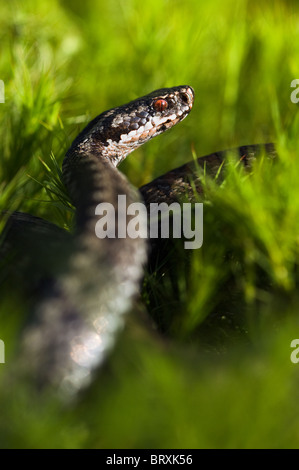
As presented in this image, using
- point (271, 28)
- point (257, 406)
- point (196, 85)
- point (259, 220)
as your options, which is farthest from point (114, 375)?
point (271, 28)

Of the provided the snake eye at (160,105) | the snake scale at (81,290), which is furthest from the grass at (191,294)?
the snake eye at (160,105)

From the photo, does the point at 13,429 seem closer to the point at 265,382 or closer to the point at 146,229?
the point at 265,382

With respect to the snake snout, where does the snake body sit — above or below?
below

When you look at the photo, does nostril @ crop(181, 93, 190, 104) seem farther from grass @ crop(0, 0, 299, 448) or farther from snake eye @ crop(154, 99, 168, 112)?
grass @ crop(0, 0, 299, 448)

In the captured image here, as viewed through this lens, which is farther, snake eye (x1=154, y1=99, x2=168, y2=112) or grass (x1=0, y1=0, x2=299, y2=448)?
snake eye (x1=154, y1=99, x2=168, y2=112)

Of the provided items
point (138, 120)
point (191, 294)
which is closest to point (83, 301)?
point (191, 294)

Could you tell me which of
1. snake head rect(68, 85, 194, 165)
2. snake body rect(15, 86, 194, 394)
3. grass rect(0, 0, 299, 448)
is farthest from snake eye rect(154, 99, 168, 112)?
snake body rect(15, 86, 194, 394)

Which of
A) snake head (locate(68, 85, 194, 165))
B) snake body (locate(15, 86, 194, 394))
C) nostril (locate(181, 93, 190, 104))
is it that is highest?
nostril (locate(181, 93, 190, 104))
